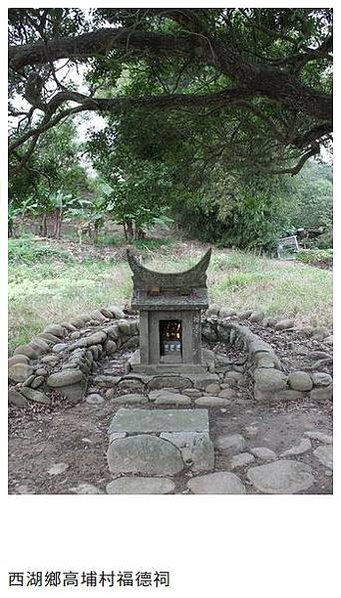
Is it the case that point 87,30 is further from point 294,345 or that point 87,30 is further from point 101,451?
point 294,345

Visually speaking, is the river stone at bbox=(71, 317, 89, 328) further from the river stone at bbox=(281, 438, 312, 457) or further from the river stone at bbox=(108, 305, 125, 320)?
the river stone at bbox=(281, 438, 312, 457)

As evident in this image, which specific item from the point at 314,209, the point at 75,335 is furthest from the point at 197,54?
the point at 314,209

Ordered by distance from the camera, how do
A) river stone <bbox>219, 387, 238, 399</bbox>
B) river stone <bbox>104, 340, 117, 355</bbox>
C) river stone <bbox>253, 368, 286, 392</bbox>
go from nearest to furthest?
river stone <bbox>253, 368, 286, 392</bbox>, river stone <bbox>219, 387, 238, 399</bbox>, river stone <bbox>104, 340, 117, 355</bbox>

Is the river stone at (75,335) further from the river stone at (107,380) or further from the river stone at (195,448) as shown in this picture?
the river stone at (195,448)

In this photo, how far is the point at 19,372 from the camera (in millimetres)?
4527

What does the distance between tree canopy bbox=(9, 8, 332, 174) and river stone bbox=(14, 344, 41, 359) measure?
2.06m

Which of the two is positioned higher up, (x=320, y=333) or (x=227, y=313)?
(x=227, y=313)

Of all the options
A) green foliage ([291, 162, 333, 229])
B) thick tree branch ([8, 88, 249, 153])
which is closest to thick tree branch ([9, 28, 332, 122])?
thick tree branch ([8, 88, 249, 153])

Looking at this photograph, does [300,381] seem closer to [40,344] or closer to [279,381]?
[279,381]

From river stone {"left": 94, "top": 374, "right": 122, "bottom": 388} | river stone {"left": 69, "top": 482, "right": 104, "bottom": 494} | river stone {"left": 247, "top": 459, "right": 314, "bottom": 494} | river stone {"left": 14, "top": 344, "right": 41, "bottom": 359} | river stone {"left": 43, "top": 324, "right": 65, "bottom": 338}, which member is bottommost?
river stone {"left": 69, "top": 482, "right": 104, "bottom": 494}

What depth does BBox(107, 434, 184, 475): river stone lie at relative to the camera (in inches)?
117

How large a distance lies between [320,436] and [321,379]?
0.94 metres

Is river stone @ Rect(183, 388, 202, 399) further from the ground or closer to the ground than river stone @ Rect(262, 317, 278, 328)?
closer to the ground

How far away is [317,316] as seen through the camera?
651cm
